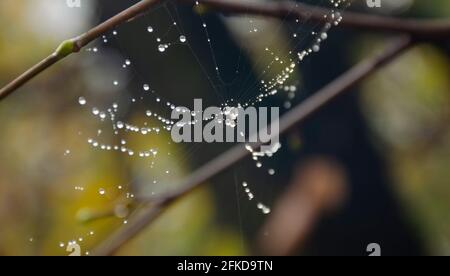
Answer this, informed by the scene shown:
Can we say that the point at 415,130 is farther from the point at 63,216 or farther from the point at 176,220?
the point at 63,216

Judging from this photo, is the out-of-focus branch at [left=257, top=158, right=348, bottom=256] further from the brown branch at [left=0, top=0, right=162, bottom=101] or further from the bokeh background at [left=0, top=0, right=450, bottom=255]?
the brown branch at [left=0, top=0, right=162, bottom=101]

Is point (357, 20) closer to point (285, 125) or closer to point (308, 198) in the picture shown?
point (285, 125)

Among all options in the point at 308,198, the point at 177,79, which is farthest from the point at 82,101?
the point at 308,198

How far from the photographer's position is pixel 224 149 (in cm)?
103

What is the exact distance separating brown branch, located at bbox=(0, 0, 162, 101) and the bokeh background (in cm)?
45

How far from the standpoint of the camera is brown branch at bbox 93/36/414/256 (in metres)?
0.76

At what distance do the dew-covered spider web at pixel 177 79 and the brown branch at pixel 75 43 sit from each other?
39 cm

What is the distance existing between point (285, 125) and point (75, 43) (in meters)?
0.38

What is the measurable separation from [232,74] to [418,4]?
1.04ft

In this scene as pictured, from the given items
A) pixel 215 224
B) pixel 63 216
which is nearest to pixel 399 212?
pixel 215 224

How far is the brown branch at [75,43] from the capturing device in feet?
1.77
